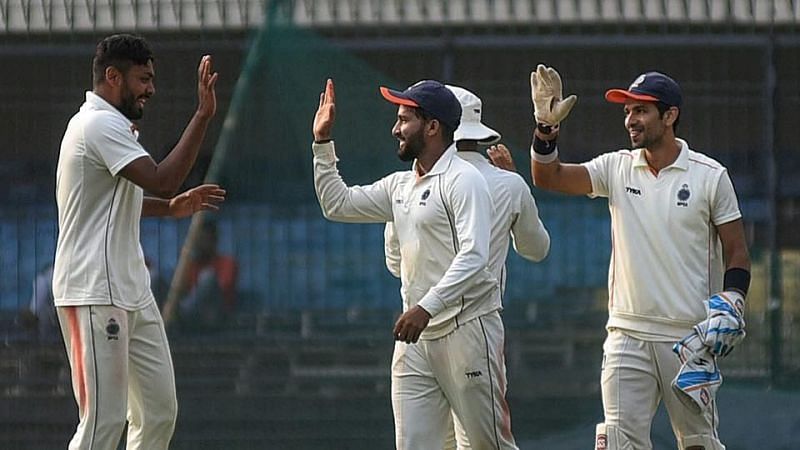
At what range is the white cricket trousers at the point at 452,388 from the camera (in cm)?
768

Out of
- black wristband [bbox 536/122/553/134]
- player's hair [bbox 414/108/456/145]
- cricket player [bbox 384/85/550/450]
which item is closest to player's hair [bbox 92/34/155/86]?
player's hair [bbox 414/108/456/145]

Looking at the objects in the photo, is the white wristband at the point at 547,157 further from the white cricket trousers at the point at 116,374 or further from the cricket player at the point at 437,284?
the white cricket trousers at the point at 116,374

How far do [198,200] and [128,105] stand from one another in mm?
566

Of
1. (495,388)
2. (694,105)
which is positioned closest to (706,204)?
(495,388)

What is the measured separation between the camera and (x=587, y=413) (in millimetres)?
10180

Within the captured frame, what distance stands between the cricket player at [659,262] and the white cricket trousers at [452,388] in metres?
0.56

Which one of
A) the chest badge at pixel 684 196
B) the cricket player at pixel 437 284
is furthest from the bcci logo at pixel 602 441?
the chest badge at pixel 684 196

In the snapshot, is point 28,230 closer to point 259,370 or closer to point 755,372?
point 259,370

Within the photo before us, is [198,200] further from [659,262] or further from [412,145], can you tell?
[659,262]

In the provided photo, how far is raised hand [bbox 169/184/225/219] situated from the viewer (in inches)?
310

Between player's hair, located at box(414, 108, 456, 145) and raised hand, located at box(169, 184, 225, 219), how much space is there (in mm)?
903

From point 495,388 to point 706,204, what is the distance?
1.21m

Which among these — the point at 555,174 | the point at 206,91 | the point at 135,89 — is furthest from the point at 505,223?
the point at 135,89

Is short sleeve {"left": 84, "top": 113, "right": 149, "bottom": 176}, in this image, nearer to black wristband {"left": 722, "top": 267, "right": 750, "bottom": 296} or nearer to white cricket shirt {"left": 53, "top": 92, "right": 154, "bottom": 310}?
white cricket shirt {"left": 53, "top": 92, "right": 154, "bottom": 310}
